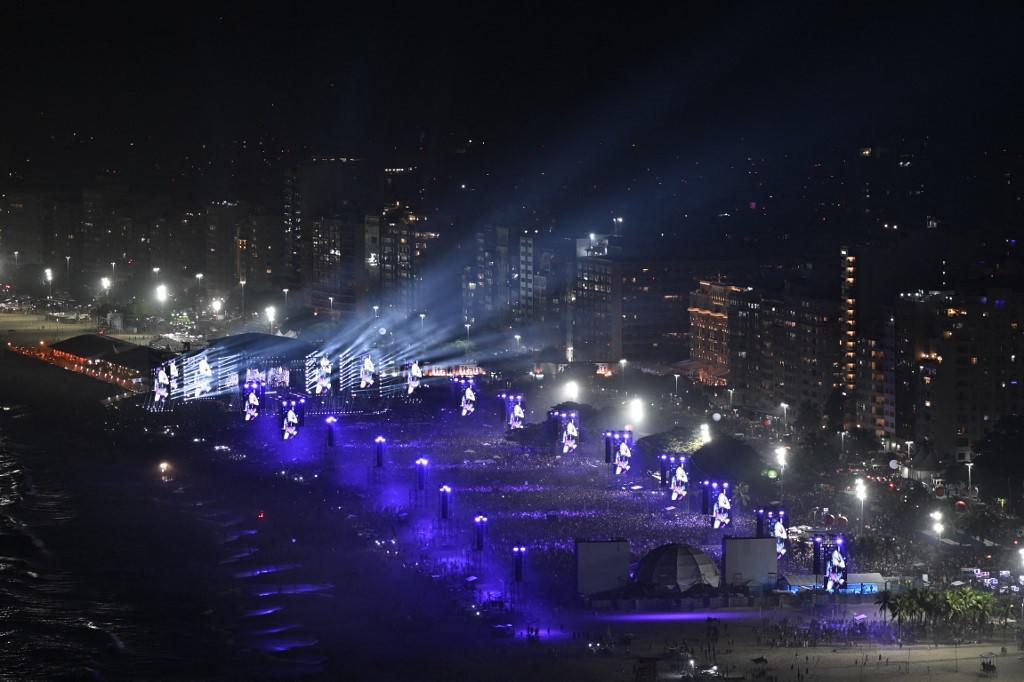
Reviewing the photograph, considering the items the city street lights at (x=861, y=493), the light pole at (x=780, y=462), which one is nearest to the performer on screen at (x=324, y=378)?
the light pole at (x=780, y=462)

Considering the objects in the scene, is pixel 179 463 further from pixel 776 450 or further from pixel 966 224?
pixel 966 224

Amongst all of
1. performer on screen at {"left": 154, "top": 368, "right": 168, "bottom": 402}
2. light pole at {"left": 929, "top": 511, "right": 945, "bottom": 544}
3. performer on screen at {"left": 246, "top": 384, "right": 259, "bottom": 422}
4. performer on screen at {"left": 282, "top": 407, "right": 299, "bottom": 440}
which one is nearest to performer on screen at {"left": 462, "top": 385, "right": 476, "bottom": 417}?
performer on screen at {"left": 246, "top": 384, "right": 259, "bottom": 422}

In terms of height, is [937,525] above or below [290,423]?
below

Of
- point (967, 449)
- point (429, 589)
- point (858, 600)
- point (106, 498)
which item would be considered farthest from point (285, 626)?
point (967, 449)

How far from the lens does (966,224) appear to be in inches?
2736

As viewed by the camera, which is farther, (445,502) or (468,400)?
(468,400)

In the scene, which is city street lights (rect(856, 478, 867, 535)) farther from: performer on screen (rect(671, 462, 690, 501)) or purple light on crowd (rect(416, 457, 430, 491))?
purple light on crowd (rect(416, 457, 430, 491))

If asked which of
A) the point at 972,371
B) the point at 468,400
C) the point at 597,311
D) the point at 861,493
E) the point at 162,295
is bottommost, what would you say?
the point at 861,493

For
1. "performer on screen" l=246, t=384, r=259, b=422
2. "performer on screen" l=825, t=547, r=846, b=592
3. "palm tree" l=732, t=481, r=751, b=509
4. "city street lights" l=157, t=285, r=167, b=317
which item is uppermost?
"city street lights" l=157, t=285, r=167, b=317

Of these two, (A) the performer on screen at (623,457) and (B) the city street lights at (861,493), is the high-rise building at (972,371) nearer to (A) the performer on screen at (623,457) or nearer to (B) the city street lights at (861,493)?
(B) the city street lights at (861,493)

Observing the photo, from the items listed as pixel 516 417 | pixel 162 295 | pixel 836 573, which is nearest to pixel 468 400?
pixel 516 417

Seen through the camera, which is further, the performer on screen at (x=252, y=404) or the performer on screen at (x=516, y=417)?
the performer on screen at (x=252, y=404)

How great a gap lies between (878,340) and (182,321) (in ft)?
160

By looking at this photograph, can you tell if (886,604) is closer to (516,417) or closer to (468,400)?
(516,417)
